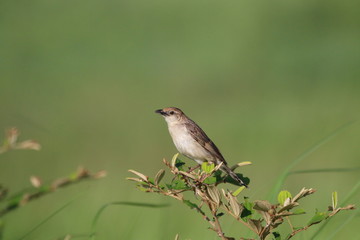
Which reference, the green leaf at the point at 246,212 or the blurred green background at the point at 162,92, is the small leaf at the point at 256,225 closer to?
the green leaf at the point at 246,212

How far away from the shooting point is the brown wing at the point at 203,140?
384 centimetres

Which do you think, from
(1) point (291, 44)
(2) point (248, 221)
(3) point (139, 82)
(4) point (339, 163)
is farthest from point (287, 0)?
(2) point (248, 221)

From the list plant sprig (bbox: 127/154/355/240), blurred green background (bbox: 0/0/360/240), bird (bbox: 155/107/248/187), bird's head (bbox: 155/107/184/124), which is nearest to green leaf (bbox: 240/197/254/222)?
plant sprig (bbox: 127/154/355/240)

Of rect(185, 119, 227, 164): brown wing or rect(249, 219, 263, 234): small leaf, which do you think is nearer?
rect(249, 219, 263, 234): small leaf

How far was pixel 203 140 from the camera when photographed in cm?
397

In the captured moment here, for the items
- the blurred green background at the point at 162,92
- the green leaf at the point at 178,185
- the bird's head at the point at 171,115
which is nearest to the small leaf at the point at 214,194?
the green leaf at the point at 178,185

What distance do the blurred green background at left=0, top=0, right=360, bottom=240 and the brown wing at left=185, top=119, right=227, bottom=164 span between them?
0.28 meters

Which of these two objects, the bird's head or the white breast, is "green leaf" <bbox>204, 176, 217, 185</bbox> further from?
the bird's head

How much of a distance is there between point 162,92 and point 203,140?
7.30 meters

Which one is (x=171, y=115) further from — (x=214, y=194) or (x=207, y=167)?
(x=214, y=194)

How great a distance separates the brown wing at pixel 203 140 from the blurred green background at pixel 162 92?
0.28m

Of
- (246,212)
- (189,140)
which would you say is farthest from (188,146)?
(246,212)

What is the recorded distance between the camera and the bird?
152 inches

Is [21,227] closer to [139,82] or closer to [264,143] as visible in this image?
[264,143]
